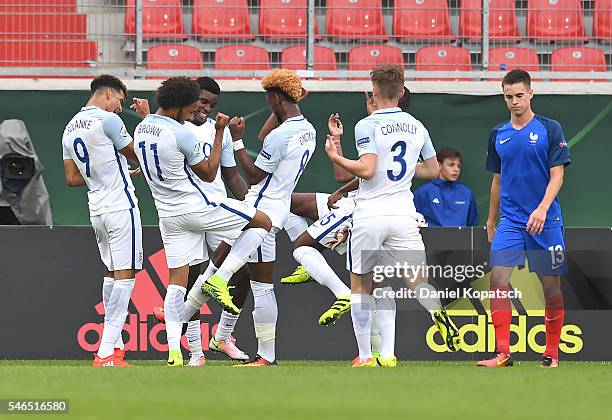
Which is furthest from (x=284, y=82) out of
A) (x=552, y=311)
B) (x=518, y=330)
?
(x=518, y=330)

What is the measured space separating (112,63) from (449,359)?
5.72m

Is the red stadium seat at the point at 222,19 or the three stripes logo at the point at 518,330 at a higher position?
the red stadium seat at the point at 222,19

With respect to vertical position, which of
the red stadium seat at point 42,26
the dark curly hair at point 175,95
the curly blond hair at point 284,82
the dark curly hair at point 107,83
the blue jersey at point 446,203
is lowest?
the blue jersey at point 446,203

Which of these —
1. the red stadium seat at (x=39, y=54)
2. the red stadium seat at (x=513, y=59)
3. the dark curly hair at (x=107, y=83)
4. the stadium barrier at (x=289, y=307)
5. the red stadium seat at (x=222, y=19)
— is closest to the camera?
the dark curly hair at (x=107, y=83)

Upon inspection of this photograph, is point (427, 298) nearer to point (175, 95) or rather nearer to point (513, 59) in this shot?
point (175, 95)

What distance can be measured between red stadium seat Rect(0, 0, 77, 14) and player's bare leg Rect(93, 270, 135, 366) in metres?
5.83

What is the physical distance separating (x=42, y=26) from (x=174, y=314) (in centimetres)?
647

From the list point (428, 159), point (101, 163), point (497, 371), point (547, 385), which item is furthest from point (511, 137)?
point (101, 163)

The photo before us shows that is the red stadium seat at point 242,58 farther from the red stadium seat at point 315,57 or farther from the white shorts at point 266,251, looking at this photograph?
the white shorts at point 266,251

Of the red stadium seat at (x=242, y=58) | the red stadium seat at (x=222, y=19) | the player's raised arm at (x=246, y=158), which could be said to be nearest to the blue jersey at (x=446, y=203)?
the red stadium seat at (x=242, y=58)

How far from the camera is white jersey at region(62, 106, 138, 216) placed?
10.0 meters

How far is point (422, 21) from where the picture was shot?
15.5 m

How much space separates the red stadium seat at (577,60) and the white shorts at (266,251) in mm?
6270

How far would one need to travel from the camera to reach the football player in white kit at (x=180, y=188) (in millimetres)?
9320
